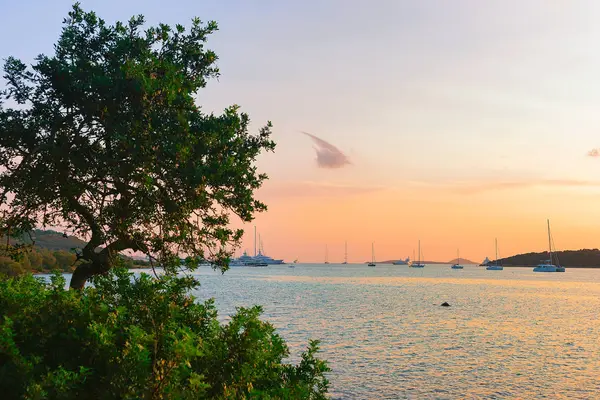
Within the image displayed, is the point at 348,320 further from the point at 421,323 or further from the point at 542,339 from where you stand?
the point at 542,339

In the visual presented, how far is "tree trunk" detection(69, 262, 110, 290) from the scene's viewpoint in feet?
52.4

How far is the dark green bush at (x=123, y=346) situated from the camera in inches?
286

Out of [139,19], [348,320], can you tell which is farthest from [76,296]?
[348,320]

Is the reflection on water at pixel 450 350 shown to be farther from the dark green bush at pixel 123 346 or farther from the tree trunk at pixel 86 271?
the dark green bush at pixel 123 346

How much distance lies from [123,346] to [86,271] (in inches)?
374

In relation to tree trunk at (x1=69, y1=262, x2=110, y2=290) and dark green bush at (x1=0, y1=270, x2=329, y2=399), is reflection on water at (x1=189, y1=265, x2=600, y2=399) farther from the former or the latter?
dark green bush at (x1=0, y1=270, x2=329, y2=399)

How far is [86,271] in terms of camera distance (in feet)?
53.4

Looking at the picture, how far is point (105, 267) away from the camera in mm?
15961

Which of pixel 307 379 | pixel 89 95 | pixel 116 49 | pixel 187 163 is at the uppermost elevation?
pixel 116 49

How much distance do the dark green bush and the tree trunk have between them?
4933 millimetres

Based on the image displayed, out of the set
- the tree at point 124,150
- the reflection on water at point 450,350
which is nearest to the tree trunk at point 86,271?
the tree at point 124,150

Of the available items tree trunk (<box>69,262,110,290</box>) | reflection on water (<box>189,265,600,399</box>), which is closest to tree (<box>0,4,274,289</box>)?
tree trunk (<box>69,262,110,290</box>)

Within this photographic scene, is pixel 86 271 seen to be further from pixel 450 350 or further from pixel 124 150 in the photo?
pixel 450 350

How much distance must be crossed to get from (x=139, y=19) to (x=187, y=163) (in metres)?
6.00
